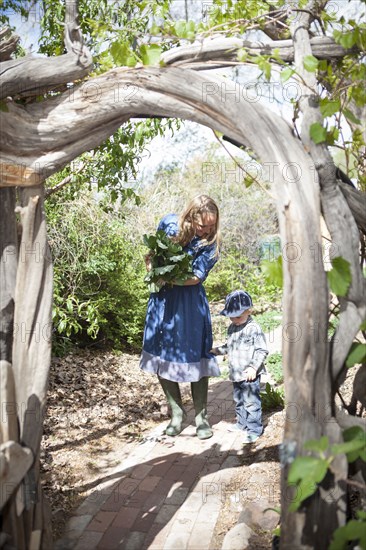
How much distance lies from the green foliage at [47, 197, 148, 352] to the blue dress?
1.75 meters

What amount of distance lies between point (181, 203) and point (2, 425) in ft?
35.2

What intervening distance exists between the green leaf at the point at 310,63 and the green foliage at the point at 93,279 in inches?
173

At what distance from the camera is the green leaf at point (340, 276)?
259 centimetres

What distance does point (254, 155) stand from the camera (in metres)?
2.88

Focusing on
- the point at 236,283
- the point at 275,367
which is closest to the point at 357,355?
the point at 275,367

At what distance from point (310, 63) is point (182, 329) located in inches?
108

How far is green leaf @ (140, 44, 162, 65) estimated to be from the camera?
279 cm

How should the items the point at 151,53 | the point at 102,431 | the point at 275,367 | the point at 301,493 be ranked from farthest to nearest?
the point at 275,367 → the point at 102,431 → the point at 151,53 → the point at 301,493

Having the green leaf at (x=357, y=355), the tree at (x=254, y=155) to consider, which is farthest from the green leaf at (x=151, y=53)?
the green leaf at (x=357, y=355)

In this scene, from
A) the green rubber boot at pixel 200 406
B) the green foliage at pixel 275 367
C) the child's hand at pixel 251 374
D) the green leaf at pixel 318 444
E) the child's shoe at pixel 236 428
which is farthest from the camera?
the green foliage at pixel 275 367

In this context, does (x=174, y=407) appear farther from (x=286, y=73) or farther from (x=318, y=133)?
(x=286, y=73)

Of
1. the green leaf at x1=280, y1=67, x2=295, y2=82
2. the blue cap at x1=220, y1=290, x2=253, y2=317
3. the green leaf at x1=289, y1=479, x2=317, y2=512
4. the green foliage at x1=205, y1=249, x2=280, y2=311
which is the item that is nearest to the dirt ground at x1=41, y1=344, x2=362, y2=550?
the green leaf at x1=289, y1=479, x2=317, y2=512

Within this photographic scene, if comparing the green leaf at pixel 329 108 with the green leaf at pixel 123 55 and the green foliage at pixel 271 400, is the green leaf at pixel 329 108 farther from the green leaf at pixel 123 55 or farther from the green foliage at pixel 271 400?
the green foliage at pixel 271 400

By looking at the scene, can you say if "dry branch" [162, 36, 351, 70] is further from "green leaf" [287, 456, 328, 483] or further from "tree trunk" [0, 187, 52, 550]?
"green leaf" [287, 456, 328, 483]
